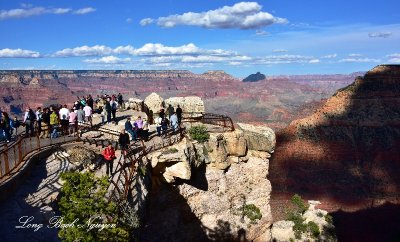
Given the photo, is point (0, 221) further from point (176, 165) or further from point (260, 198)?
point (260, 198)

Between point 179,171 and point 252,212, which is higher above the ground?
point 179,171

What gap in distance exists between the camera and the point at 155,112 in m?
32.2

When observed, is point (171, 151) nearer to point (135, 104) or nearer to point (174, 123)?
point (174, 123)

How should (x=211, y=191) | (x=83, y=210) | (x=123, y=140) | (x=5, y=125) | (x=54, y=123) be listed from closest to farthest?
(x=83, y=210) → (x=123, y=140) → (x=5, y=125) → (x=54, y=123) → (x=211, y=191)

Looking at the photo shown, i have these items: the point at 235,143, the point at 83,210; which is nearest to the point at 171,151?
the point at 235,143

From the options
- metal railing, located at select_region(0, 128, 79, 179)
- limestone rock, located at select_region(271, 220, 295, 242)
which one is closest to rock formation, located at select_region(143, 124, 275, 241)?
metal railing, located at select_region(0, 128, 79, 179)

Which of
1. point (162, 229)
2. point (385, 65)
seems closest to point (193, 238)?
point (162, 229)

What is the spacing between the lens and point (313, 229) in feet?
119

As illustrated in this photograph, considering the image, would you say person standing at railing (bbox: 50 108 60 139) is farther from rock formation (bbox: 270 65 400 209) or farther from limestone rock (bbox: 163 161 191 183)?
rock formation (bbox: 270 65 400 209)

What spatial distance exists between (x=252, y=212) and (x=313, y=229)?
12142 millimetres

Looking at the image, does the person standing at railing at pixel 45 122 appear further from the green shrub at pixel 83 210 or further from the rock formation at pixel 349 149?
the rock formation at pixel 349 149

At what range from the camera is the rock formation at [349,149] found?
77.6m

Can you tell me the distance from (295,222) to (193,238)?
16.6m

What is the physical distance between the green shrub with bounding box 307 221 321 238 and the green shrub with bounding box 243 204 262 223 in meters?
11.1
